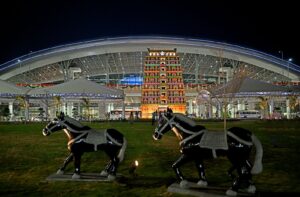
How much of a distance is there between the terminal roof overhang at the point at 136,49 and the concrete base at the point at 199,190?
83.8 m

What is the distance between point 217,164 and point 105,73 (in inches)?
3963

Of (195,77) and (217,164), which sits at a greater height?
(195,77)

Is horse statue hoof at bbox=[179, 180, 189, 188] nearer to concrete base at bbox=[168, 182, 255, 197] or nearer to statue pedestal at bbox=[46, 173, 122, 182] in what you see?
concrete base at bbox=[168, 182, 255, 197]

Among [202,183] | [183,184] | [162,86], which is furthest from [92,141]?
[162,86]

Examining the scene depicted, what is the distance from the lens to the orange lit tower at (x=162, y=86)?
83.6m

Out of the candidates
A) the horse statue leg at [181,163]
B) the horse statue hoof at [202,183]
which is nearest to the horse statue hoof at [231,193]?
the horse statue hoof at [202,183]

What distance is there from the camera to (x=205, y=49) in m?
95.8

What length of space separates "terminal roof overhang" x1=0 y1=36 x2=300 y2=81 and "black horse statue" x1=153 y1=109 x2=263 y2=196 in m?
83.6

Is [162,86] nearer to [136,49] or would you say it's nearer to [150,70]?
[150,70]

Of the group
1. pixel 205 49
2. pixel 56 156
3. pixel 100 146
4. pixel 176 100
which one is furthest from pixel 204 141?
pixel 205 49

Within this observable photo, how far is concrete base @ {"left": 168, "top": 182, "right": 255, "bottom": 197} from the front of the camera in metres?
8.62

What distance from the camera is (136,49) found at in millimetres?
99000

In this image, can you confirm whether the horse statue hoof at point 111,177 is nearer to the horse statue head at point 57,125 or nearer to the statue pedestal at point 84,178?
the statue pedestal at point 84,178

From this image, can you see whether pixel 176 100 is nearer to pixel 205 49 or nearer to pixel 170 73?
pixel 170 73
